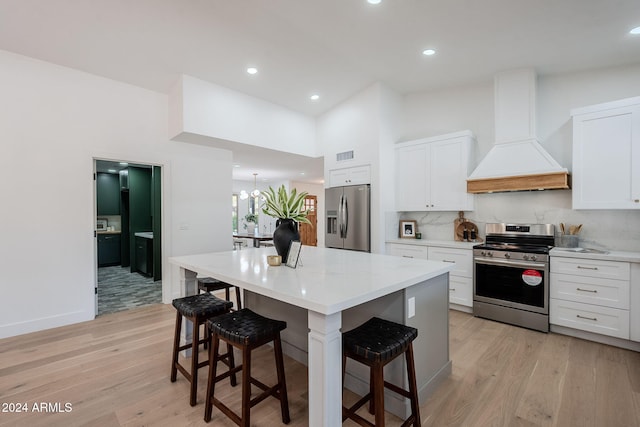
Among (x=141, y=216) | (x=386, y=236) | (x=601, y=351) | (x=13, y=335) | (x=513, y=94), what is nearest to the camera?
(x=601, y=351)

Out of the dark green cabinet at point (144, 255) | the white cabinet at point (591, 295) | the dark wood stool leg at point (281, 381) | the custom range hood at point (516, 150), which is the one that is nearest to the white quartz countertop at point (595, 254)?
the white cabinet at point (591, 295)

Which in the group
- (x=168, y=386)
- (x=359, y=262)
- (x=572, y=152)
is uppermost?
(x=572, y=152)

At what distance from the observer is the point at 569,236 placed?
3402 millimetres

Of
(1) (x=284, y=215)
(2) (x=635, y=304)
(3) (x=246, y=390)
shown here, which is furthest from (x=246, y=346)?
(2) (x=635, y=304)

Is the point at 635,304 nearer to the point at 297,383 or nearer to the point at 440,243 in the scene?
the point at 440,243

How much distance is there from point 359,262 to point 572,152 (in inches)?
112

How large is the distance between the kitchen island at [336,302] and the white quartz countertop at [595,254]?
1.71 metres

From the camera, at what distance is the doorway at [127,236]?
4741 millimetres

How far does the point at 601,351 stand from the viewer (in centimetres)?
275

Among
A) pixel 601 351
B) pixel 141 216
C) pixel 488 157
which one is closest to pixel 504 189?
pixel 488 157

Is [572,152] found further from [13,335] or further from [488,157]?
[13,335]

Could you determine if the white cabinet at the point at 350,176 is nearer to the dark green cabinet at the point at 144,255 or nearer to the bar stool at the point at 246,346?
the bar stool at the point at 246,346

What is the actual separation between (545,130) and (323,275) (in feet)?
11.7

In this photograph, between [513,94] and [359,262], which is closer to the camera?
[359,262]
